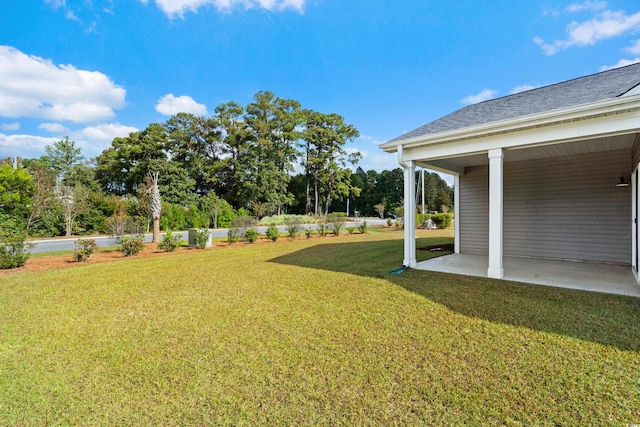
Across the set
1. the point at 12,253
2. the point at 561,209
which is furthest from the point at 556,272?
the point at 12,253

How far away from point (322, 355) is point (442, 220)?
20.2 meters

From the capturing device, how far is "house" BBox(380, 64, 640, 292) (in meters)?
4.50

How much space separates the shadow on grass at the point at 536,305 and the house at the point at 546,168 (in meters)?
0.77

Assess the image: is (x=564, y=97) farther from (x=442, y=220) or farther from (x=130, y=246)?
(x=442, y=220)

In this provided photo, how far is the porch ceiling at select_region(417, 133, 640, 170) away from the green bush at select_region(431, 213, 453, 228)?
13621mm

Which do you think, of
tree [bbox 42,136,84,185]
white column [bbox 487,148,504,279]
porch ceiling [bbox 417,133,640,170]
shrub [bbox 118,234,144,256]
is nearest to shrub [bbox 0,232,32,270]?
shrub [bbox 118,234,144,256]

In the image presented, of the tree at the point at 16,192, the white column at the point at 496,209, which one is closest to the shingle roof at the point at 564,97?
the white column at the point at 496,209

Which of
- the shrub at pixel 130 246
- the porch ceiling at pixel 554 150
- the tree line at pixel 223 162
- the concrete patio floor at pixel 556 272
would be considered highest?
the tree line at pixel 223 162

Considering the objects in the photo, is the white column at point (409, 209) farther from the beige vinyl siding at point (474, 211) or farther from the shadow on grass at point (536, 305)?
the beige vinyl siding at point (474, 211)

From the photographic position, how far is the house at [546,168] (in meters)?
4.50

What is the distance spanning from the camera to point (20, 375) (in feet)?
8.20

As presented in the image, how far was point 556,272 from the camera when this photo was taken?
18.6 feet

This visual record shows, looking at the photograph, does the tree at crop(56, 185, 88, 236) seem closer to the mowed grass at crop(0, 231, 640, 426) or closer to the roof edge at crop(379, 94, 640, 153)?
the mowed grass at crop(0, 231, 640, 426)

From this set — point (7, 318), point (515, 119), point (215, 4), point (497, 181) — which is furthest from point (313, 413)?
point (215, 4)
